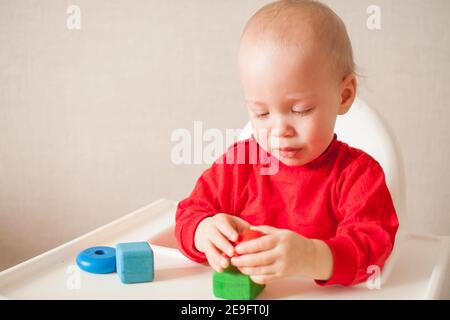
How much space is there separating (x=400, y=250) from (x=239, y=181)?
261mm

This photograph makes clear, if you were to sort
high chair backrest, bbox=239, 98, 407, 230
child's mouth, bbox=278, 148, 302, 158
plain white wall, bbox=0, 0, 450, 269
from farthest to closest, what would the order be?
plain white wall, bbox=0, 0, 450, 269
high chair backrest, bbox=239, 98, 407, 230
child's mouth, bbox=278, 148, 302, 158

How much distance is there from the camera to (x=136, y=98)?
1.47 m

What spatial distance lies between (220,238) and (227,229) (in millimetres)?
14

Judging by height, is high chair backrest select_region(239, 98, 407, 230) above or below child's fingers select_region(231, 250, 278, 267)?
above

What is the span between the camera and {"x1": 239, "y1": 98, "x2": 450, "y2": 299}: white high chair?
741mm

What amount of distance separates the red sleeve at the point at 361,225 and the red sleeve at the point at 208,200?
16cm

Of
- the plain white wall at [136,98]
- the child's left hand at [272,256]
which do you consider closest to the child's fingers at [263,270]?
the child's left hand at [272,256]

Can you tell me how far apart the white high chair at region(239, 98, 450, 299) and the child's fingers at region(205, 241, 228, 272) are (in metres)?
0.21

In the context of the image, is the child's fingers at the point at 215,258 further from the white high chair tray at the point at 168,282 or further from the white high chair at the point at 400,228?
the white high chair at the point at 400,228

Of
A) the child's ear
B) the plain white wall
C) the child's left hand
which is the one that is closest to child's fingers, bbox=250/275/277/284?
the child's left hand

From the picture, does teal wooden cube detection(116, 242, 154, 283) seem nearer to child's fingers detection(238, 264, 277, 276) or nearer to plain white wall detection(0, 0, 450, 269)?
child's fingers detection(238, 264, 277, 276)

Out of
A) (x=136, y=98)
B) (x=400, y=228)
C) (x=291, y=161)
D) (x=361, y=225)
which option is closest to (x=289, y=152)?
(x=291, y=161)

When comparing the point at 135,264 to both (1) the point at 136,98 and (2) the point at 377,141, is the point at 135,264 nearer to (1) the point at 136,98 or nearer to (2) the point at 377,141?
(2) the point at 377,141
